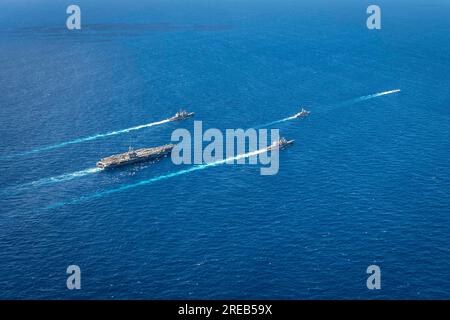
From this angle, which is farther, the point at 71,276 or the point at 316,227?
the point at 316,227

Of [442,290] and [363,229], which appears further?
[363,229]

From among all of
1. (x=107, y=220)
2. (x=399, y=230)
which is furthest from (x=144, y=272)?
(x=399, y=230)

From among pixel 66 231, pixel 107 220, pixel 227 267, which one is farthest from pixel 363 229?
pixel 66 231

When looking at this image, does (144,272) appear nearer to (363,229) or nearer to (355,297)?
(355,297)

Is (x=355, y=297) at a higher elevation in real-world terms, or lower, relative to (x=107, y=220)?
lower
